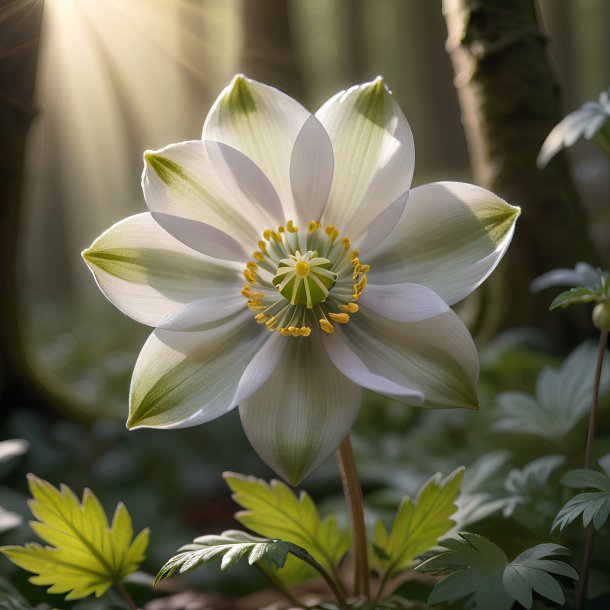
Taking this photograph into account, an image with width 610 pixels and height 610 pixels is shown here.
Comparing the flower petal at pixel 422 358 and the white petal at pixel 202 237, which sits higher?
the white petal at pixel 202 237

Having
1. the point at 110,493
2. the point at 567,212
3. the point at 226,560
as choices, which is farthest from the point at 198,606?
the point at 567,212

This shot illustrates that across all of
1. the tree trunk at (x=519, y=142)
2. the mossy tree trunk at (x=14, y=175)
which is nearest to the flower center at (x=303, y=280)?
the mossy tree trunk at (x=14, y=175)

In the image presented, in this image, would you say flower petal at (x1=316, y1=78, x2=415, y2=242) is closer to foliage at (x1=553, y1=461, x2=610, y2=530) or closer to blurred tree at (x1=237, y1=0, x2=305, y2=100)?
foliage at (x1=553, y1=461, x2=610, y2=530)

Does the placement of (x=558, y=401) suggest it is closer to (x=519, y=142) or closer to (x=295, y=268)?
(x=295, y=268)

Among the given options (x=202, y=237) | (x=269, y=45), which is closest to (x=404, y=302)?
(x=202, y=237)

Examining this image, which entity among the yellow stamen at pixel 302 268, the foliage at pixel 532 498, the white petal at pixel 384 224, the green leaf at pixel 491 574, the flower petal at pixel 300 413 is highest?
the white petal at pixel 384 224

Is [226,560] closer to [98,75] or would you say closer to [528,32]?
[528,32]

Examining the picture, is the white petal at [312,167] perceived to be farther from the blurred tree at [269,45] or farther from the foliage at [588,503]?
the blurred tree at [269,45]
